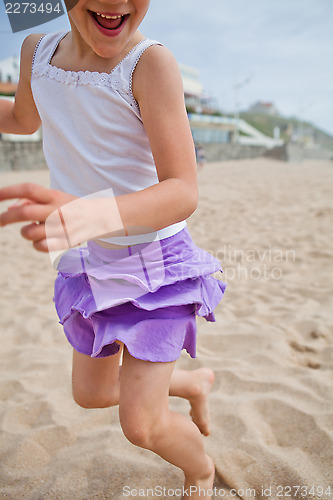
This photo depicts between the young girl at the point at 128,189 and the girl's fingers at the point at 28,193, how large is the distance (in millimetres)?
215

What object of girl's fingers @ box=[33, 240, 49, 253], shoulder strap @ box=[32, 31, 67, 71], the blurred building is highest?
the blurred building

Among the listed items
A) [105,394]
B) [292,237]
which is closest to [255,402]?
[105,394]

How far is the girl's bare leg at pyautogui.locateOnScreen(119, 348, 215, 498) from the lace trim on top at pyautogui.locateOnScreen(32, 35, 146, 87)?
29.7 inches

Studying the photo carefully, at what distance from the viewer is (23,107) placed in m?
1.35

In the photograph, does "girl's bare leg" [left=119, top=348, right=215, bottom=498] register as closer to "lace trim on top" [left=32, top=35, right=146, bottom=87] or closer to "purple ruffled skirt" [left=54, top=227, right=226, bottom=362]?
"purple ruffled skirt" [left=54, top=227, right=226, bottom=362]

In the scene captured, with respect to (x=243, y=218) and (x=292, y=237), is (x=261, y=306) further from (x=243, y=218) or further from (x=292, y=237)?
(x=243, y=218)

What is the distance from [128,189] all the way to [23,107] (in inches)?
19.3

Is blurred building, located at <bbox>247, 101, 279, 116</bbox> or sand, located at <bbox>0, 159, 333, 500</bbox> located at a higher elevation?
blurred building, located at <bbox>247, 101, 279, 116</bbox>

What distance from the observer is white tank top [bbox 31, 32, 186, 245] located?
1.09 m

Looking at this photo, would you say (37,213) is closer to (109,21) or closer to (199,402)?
(109,21)

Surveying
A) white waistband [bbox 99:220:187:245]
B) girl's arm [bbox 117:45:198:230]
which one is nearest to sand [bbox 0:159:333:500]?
white waistband [bbox 99:220:187:245]

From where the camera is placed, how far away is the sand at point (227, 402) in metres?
1.48

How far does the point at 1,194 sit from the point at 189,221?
5.41 m
